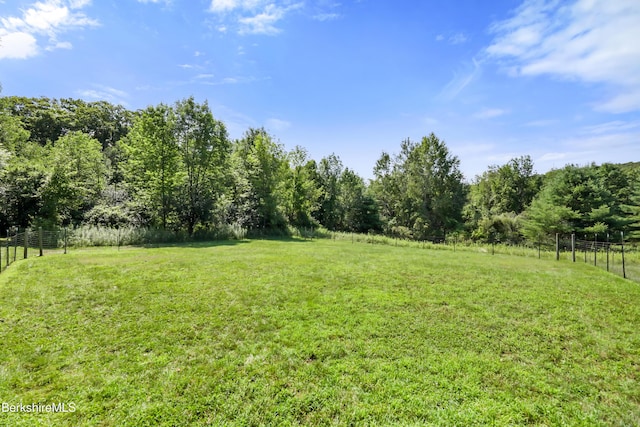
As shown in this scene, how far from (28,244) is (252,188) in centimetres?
1510

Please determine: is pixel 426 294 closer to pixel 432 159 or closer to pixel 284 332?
pixel 284 332

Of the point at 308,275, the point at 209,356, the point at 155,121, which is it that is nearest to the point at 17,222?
the point at 155,121

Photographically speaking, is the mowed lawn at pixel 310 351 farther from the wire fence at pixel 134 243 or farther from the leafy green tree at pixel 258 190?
the leafy green tree at pixel 258 190

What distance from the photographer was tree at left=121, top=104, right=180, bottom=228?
65.1ft

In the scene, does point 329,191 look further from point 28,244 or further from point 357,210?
point 28,244

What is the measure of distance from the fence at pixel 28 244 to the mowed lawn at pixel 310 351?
143 centimetres

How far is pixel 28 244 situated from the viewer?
12289 millimetres

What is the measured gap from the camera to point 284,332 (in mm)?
5305

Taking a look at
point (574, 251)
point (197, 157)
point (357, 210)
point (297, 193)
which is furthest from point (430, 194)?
point (197, 157)

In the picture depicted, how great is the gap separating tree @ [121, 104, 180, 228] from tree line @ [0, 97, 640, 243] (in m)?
0.07

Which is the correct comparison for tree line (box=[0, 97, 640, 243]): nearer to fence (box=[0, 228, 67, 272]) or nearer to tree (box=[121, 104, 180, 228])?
tree (box=[121, 104, 180, 228])

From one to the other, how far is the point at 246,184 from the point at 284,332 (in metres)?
21.6

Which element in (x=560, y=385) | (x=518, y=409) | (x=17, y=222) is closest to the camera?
(x=518, y=409)

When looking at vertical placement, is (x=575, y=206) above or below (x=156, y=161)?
below
